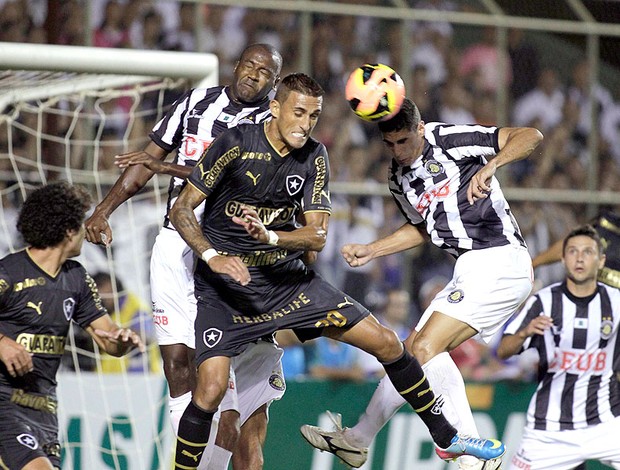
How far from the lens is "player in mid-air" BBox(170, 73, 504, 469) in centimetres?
565

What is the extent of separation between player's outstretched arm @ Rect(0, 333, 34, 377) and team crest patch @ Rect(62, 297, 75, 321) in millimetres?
412

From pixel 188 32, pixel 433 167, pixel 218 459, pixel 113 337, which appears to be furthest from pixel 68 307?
pixel 188 32

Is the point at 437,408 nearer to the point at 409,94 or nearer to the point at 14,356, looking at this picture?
the point at 14,356

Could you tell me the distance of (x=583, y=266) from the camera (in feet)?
25.6

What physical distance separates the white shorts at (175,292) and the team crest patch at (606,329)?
3.07m

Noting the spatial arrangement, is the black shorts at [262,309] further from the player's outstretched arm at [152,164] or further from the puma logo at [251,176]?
the player's outstretched arm at [152,164]

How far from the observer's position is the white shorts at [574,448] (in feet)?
25.8

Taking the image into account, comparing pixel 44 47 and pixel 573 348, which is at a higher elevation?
pixel 44 47

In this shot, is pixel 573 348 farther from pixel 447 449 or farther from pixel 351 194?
pixel 351 194

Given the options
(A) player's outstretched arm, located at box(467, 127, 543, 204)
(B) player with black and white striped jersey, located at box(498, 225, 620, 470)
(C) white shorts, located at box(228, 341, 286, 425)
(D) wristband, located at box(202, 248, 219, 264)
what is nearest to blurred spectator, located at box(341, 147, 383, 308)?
(B) player with black and white striped jersey, located at box(498, 225, 620, 470)

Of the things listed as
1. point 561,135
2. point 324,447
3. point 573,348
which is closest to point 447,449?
point 324,447

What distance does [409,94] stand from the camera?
11.6 m

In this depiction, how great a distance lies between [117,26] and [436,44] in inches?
139

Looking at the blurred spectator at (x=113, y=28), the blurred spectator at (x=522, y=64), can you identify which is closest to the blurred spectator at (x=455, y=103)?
the blurred spectator at (x=522, y=64)
